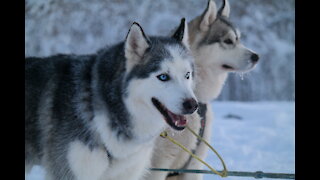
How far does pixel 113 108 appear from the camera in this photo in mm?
1403

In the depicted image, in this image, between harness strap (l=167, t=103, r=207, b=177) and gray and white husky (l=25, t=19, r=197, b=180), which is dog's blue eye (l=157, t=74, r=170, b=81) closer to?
gray and white husky (l=25, t=19, r=197, b=180)

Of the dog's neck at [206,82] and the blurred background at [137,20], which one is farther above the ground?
the blurred background at [137,20]

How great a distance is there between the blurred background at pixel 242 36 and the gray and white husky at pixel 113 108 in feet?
1.06

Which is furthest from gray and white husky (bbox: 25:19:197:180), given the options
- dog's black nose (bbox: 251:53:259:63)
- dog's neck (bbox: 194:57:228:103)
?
dog's black nose (bbox: 251:53:259:63)

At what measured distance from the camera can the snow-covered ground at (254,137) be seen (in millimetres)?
2393

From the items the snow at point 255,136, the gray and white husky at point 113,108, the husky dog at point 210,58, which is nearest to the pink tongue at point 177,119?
the gray and white husky at point 113,108

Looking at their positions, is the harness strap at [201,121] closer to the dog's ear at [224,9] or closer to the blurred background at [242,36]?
the blurred background at [242,36]

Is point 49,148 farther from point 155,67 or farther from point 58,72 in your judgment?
point 155,67

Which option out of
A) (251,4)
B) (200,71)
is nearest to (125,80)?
(200,71)

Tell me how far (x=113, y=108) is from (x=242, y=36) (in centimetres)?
126

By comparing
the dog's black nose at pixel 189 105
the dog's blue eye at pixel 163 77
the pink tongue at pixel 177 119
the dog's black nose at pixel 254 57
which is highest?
the dog's black nose at pixel 254 57

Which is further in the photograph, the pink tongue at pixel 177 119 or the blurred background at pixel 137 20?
the blurred background at pixel 137 20

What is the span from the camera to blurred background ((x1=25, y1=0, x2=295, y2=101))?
1990 millimetres
